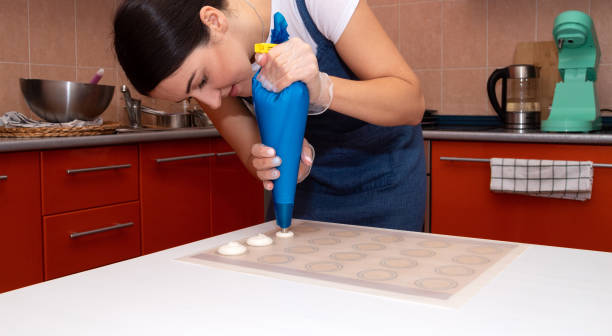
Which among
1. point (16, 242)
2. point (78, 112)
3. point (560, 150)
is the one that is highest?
point (78, 112)

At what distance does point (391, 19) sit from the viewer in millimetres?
2973

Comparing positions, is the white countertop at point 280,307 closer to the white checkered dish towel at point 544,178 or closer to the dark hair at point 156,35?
the dark hair at point 156,35

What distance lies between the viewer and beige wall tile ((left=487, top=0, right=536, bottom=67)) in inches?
104

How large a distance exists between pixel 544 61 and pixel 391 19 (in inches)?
29.8

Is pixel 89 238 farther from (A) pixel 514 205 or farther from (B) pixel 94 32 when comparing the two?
(A) pixel 514 205

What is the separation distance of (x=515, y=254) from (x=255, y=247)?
0.37m

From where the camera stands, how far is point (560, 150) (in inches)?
84.0

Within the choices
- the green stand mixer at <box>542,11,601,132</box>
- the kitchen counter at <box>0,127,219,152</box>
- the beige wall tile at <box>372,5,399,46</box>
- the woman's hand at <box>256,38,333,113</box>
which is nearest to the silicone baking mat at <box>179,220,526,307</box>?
the woman's hand at <box>256,38,333,113</box>

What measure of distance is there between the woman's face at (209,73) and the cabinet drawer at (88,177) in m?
1.10

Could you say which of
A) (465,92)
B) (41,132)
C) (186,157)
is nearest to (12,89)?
(41,132)

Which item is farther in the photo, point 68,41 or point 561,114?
point 68,41

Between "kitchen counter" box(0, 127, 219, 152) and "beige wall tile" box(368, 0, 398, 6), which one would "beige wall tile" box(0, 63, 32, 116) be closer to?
"kitchen counter" box(0, 127, 219, 152)

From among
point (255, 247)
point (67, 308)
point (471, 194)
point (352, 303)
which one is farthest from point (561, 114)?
point (67, 308)

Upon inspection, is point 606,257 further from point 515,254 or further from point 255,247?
point 255,247
